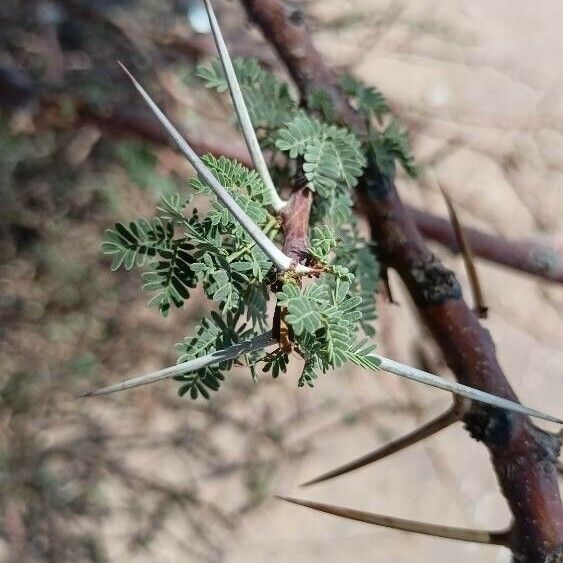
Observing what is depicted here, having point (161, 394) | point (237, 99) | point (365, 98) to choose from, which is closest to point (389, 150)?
point (365, 98)

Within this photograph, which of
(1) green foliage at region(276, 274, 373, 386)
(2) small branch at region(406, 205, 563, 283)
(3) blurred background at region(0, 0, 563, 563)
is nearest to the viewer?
(1) green foliage at region(276, 274, 373, 386)

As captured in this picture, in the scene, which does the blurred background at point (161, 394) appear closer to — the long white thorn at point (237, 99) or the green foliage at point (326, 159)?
the green foliage at point (326, 159)

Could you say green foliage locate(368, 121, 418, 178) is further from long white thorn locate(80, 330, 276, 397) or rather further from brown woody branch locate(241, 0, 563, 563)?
long white thorn locate(80, 330, 276, 397)

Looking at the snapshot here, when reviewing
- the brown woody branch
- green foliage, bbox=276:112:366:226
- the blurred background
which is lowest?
the blurred background

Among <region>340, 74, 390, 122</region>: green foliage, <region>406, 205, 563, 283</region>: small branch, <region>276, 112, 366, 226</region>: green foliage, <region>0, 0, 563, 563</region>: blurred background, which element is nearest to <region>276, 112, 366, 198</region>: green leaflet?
<region>276, 112, 366, 226</region>: green foliage

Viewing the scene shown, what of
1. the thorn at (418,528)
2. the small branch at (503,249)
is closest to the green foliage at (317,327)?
the thorn at (418,528)

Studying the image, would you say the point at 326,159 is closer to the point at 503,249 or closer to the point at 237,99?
the point at 237,99

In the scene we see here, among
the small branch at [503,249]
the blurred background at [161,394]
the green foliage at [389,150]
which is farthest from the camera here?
the blurred background at [161,394]
